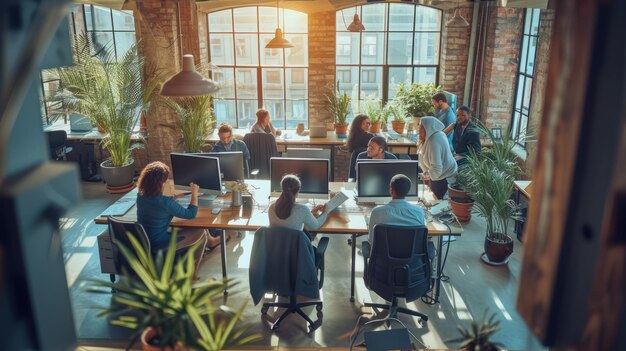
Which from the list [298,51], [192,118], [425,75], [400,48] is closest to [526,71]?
[425,75]

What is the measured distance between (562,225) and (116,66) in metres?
6.98

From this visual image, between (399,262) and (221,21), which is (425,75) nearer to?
(221,21)

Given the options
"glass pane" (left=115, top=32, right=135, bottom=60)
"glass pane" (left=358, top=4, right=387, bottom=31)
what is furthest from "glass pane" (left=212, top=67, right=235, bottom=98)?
"glass pane" (left=358, top=4, right=387, bottom=31)

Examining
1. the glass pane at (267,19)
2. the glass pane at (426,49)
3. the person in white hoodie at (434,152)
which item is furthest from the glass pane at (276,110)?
the person in white hoodie at (434,152)

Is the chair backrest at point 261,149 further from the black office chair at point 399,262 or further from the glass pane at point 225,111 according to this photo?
the black office chair at point 399,262

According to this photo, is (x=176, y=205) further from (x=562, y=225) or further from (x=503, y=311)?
(x=562, y=225)

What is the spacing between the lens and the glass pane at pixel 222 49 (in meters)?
8.11

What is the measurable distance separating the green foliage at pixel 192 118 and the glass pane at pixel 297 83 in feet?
4.81

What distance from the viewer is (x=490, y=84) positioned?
7555 mm

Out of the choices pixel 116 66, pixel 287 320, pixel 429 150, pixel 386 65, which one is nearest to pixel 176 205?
pixel 287 320

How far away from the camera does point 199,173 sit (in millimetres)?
4949

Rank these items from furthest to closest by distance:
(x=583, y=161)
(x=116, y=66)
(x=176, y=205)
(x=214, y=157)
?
(x=116, y=66) < (x=214, y=157) < (x=176, y=205) < (x=583, y=161)

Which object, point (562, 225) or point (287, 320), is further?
point (287, 320)

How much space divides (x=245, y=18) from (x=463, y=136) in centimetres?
382
